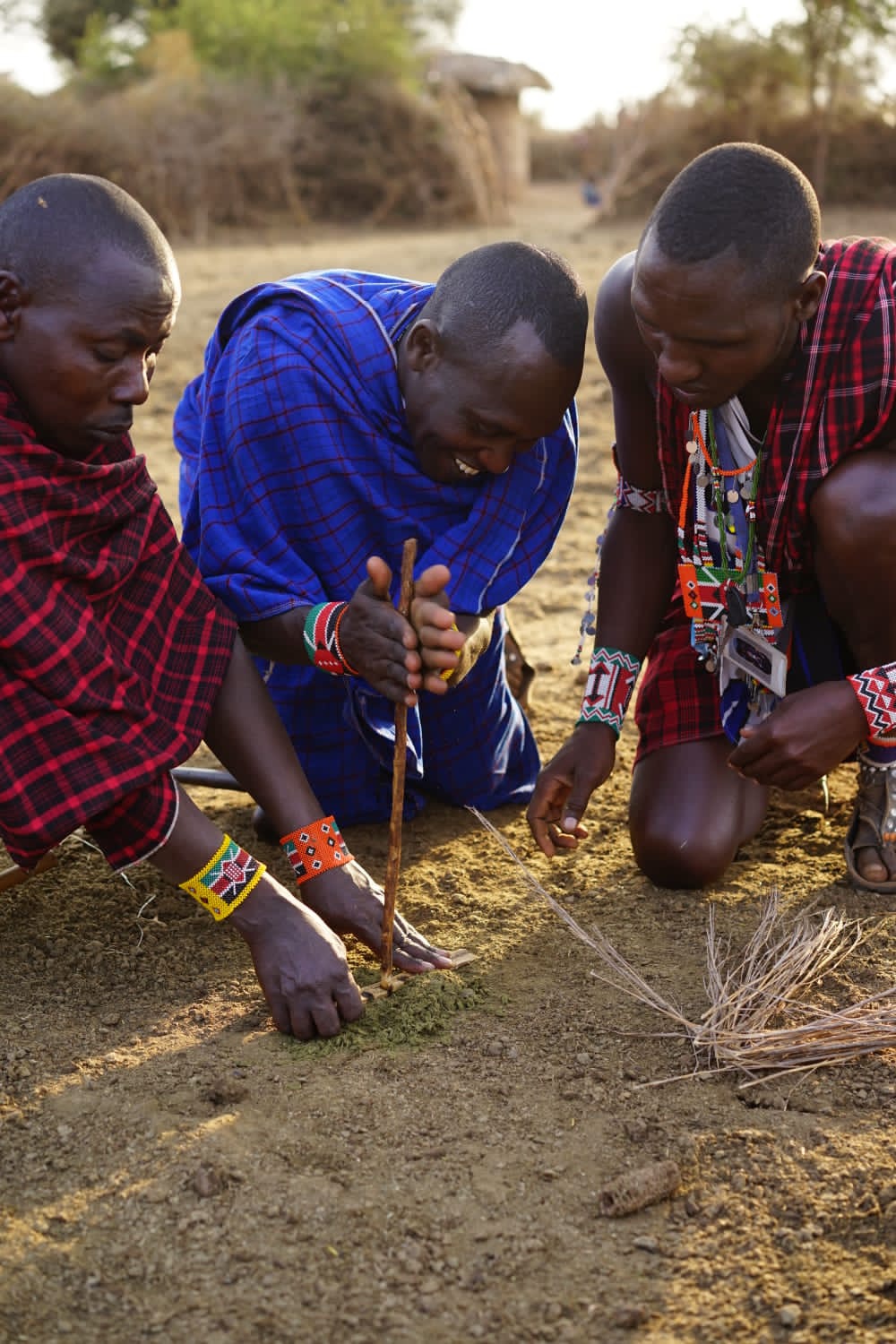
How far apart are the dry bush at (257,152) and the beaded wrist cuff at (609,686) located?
11420 millimetres

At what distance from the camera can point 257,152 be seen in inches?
592

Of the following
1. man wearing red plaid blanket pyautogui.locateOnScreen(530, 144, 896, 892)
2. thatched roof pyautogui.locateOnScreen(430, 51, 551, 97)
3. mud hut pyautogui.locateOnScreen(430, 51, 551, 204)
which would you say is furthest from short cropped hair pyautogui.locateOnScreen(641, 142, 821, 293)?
thatched roof pyautogui.locateOnScreen(430, 51, 551, 97)

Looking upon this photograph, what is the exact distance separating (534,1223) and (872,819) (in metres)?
1.18

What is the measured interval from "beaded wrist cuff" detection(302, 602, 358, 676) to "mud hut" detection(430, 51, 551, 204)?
15.2m

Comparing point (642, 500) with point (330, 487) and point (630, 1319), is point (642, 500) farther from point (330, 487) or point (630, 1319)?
point (630, 1319)

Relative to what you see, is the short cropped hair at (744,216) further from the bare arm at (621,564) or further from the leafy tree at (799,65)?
the leafy tree at (799,65)

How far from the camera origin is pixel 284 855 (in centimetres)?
276

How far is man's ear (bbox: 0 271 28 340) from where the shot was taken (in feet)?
6.60

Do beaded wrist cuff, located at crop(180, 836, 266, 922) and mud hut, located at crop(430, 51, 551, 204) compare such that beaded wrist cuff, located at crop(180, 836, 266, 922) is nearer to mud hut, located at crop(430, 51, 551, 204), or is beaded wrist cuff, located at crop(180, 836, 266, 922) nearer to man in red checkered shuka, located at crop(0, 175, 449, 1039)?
man in red checkered shuka, located at crop(0, 175, 449, 1039)

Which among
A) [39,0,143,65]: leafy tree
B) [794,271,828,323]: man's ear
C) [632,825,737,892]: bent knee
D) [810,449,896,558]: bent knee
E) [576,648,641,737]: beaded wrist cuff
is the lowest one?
[632,825,737,892]: bent knee

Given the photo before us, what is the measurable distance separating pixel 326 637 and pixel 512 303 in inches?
25.7

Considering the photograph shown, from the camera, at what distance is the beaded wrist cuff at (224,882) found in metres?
2.15

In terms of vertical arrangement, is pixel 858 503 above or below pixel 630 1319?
above

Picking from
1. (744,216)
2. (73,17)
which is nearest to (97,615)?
(744,216)
